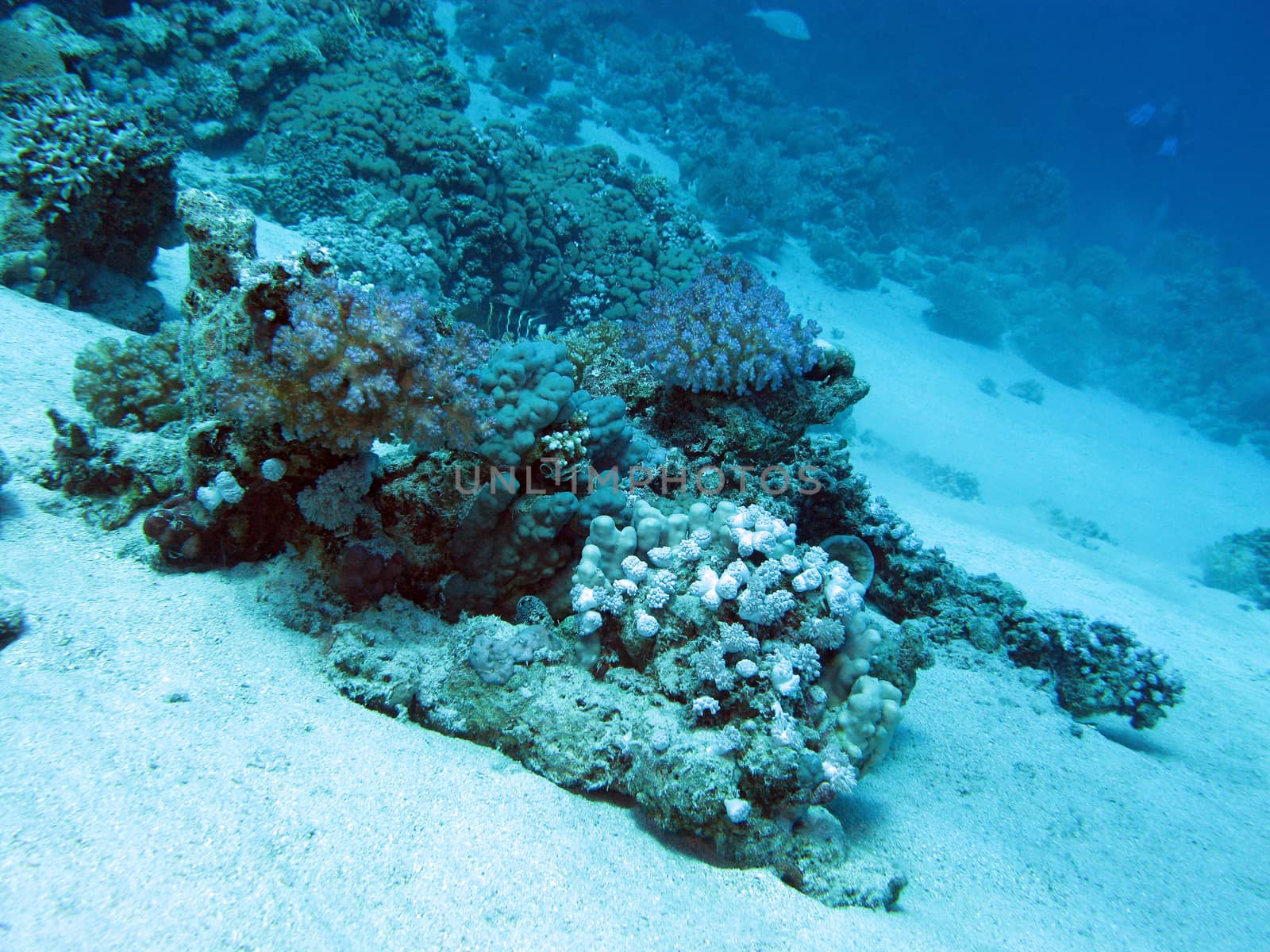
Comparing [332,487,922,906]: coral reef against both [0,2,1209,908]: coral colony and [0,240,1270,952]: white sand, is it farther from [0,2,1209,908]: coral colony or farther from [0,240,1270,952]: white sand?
[0,240,1270,952]: white sand

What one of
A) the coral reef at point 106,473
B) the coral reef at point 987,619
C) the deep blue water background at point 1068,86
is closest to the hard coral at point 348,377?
the coral reef at point 106,473

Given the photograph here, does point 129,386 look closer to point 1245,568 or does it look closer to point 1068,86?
point 1245,568

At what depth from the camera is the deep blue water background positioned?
39.0 meters

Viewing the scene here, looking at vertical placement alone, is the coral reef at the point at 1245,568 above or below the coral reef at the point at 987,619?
above

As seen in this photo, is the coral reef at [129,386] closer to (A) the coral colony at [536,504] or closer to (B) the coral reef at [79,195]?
(A) the coral colony at [536,504]

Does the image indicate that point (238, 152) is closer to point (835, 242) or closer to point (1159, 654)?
point (1159, 654)

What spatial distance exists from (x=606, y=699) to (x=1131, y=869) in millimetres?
3515

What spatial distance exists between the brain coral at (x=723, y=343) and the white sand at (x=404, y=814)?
2936 millimetres

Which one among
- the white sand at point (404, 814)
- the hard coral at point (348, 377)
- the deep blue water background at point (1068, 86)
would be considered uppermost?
the deep blue water background at point (1068, 86)

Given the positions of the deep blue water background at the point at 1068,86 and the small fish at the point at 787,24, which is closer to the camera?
the small fish at the point at 787,24

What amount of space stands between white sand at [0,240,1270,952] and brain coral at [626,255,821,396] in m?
2.94

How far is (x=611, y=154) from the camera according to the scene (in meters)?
14.1

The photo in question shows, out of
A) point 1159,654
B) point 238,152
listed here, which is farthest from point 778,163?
point 1159,654

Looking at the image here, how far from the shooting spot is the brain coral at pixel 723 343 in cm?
463
